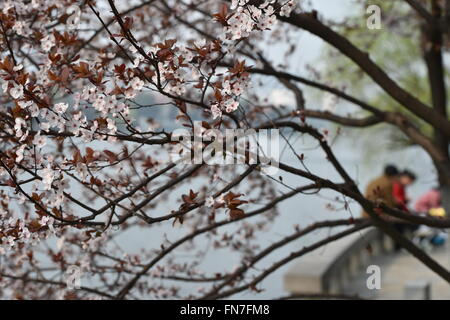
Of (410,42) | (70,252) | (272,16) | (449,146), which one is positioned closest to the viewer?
(272,16)

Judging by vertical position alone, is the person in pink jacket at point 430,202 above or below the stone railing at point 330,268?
above

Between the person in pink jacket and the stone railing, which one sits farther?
the person in pink jacket

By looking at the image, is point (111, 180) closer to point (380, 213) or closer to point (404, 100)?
point (380, 213)

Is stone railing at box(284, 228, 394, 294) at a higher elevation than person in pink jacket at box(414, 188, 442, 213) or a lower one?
lower

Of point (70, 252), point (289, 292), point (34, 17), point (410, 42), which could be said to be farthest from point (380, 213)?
point (410, 42)

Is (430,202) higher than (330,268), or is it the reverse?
(430,202)

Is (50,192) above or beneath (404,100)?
beneath

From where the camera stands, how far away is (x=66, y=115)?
8.87 ft

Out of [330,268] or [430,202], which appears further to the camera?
[430,202]

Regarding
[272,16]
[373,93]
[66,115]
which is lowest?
[66,115]

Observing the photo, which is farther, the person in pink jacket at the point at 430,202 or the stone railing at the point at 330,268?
the person in pink jacket at the point at 430,202

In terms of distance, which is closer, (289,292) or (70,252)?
(70,252)

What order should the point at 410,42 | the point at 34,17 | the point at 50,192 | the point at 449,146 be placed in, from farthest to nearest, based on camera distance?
the point at 410,42
the point at 449,146
the point at 34,17
the point at 50,192
